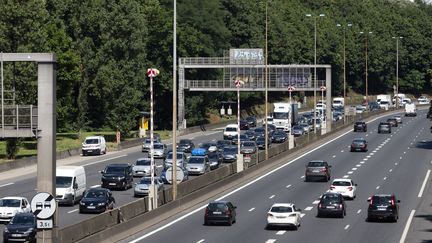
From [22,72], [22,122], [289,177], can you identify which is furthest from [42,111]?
[22,72]

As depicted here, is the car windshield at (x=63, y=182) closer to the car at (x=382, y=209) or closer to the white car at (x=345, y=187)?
the white car at (x=345, y=187)

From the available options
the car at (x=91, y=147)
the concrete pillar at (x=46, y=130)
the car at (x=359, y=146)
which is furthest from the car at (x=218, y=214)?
the car at (x=359, y=146)

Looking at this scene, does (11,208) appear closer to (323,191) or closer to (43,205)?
(43,205)

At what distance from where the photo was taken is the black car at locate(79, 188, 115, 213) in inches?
2144

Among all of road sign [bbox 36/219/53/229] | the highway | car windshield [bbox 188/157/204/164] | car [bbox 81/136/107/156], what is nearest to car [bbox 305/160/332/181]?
the highway

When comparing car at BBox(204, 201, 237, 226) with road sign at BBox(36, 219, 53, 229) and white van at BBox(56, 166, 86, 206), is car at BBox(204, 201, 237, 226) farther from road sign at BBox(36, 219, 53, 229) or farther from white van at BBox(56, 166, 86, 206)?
road sign at BBox(36, 219, 53, 229)

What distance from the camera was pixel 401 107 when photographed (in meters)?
186

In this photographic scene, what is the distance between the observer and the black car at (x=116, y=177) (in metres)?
67.1

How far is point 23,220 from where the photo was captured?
44.7 metres

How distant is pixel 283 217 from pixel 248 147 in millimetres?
42602

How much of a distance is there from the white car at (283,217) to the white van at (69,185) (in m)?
14.1

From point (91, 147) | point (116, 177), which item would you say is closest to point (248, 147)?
point (91, 147)

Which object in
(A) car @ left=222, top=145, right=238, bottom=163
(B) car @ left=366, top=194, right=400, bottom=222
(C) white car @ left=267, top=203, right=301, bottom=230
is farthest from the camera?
(A) car @ left=222, top=145, right=238, bottom=163

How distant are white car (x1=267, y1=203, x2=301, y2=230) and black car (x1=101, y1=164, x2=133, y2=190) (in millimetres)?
18973
